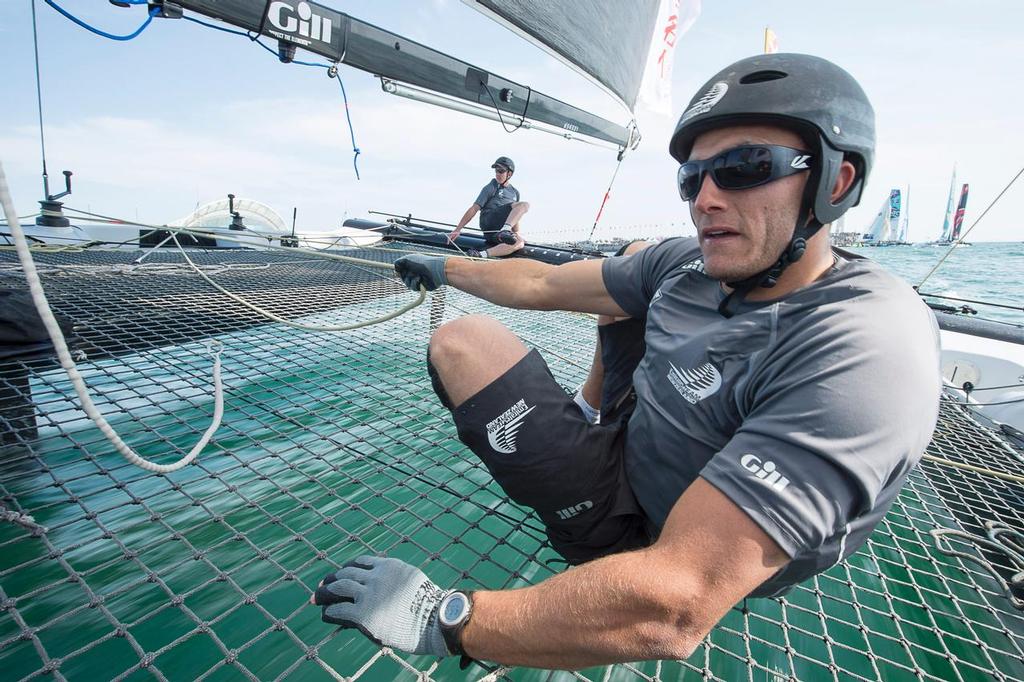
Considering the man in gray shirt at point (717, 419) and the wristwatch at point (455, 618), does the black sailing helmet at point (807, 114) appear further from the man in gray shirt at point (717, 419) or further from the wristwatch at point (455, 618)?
the wristwatch at point (455, 618)

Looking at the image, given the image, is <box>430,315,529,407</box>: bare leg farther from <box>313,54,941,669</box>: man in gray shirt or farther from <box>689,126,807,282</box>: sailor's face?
<box>689,126,807,282</box>: sailor's face

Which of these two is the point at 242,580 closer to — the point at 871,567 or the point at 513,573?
the point at 513,573

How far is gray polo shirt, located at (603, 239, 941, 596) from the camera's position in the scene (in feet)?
2.56

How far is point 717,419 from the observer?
3.50 feet

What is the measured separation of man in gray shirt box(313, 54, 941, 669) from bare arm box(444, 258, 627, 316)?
0.21 m

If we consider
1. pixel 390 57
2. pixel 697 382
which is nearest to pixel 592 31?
pixel 390 57

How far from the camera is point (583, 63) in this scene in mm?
4504

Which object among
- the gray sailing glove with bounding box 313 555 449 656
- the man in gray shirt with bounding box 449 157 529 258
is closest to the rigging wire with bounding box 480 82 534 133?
the man in gray shirt with bounding box 449 157 529 258

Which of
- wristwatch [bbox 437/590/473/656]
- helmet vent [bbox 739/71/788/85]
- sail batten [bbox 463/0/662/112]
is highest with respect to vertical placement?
sail batten [bbox 463/0/662/112]

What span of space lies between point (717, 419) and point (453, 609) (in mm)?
717

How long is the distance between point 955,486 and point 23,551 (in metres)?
4.44

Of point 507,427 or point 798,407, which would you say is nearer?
point 798,407

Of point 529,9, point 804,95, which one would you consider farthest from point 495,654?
point 529,9

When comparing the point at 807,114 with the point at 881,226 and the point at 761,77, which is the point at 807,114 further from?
the point at 881,226
